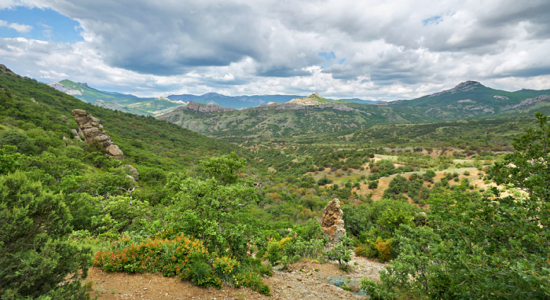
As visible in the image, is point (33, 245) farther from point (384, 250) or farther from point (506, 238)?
point (384, 250)

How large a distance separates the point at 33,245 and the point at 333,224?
22865 mm

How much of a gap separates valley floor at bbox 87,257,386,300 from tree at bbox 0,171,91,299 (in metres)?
2.66

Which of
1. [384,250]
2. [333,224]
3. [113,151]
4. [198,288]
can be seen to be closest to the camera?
[198,288]

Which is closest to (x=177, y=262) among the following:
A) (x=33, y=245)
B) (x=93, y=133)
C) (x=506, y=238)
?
(x=33, y=245)

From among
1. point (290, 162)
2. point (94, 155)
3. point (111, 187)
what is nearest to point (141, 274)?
point (111, 187)

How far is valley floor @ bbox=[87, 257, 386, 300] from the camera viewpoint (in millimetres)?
7027

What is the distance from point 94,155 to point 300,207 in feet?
138

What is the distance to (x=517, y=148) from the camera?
16.8 feet

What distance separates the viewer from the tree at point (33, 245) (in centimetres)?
362

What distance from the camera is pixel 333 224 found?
23.0 m

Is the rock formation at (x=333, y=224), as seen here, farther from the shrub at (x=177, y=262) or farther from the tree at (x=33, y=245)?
the tree at (x=33, y=245)

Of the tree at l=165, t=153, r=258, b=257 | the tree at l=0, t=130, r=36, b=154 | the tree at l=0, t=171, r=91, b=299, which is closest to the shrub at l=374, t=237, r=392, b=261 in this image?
the tree at l=165, t=153, r=258, b=257

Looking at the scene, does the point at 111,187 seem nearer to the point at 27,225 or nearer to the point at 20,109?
the point at 27,225

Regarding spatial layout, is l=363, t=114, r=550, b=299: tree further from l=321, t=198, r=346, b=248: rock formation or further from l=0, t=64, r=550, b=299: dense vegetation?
l=321, t=198, r=346, b=248: rock formation
